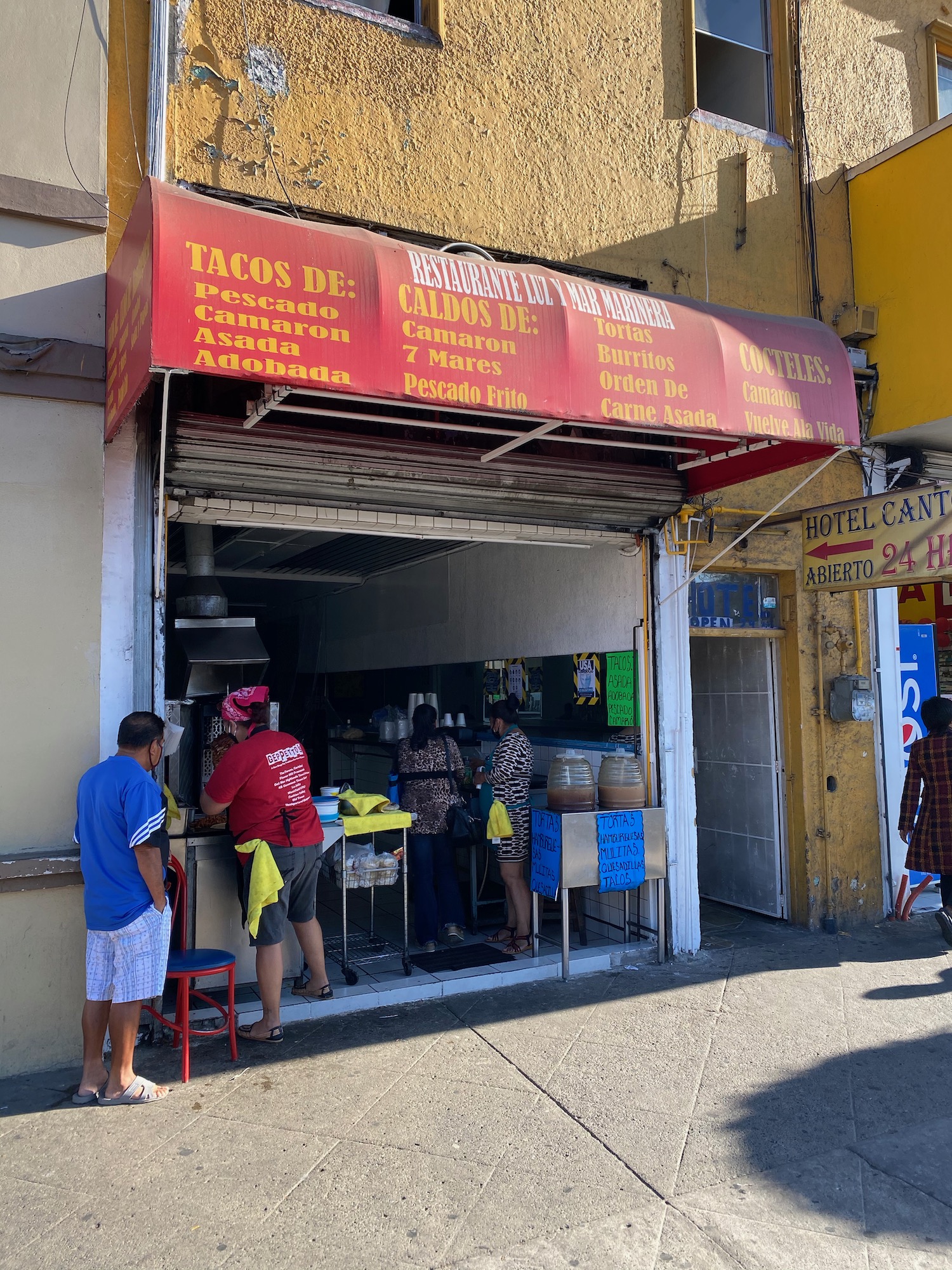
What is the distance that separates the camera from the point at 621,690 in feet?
23.3

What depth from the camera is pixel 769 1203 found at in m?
3.57

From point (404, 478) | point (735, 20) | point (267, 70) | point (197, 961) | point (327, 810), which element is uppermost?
point (735, 20)

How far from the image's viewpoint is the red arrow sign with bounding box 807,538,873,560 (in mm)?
6566

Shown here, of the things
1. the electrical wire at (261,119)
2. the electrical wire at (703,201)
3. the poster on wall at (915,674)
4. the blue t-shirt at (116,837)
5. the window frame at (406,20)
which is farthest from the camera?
the poster on wall at (915,674)

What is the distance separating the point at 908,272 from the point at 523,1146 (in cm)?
712

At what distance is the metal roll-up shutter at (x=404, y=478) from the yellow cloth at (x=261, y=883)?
6.85 feet

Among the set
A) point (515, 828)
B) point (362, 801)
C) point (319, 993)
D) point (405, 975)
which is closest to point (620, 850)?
point (515, 828)

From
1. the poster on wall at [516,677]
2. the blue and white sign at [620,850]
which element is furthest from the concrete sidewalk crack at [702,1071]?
the poster on wall at [516,677]

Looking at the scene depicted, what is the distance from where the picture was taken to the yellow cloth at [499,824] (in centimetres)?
664

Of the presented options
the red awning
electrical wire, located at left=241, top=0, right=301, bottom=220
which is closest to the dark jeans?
the red awning

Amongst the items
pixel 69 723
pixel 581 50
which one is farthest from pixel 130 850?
pixel 581 50

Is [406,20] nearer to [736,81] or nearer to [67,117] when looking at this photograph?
[67,117]

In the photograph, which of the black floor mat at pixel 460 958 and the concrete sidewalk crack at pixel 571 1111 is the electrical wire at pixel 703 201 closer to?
the black floor mat at pixel 460 958

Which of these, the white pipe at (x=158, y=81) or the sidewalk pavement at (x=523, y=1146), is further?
the white pipe at (x=158, y=81)
